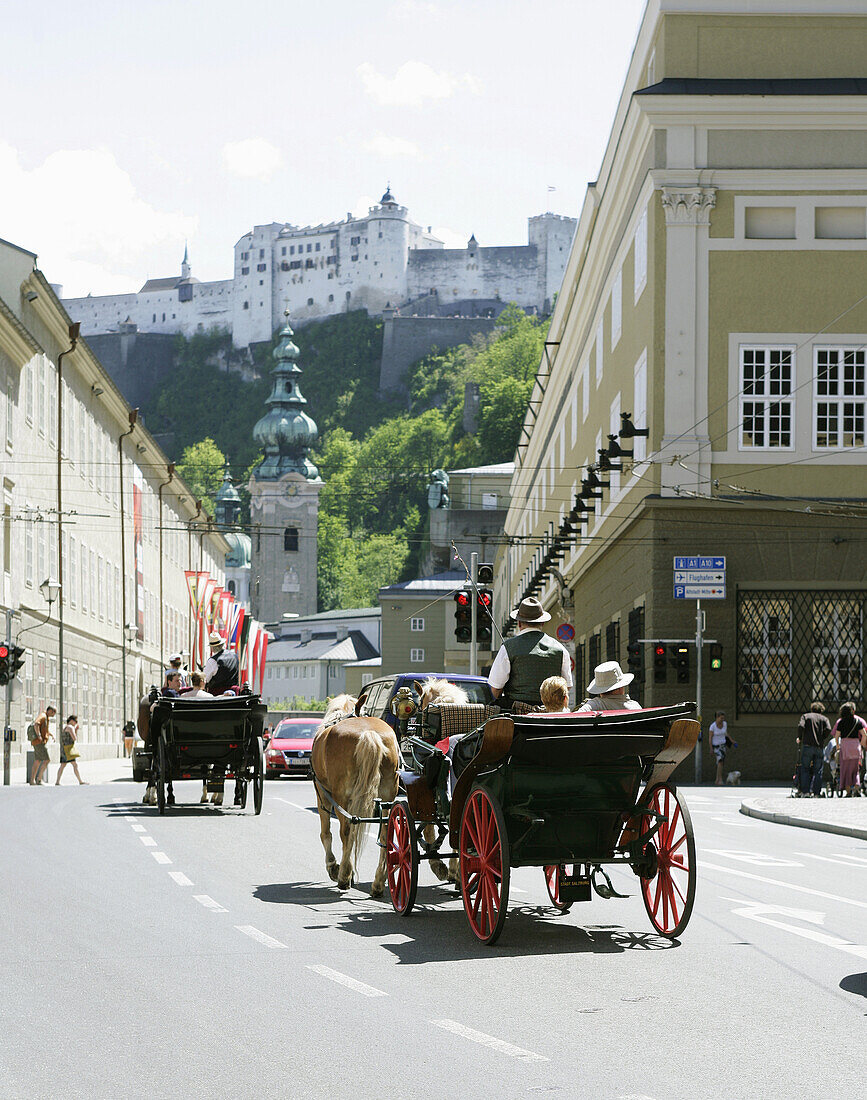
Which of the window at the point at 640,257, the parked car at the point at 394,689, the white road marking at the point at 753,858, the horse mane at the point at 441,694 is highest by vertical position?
the window at the point at 640,257

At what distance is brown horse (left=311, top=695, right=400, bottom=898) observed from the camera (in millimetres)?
11703

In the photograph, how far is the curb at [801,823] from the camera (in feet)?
61.8

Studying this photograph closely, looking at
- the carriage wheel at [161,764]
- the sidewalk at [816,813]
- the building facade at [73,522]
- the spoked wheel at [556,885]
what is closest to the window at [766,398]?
the sidewalk at [816,813]

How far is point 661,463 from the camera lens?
30.8m

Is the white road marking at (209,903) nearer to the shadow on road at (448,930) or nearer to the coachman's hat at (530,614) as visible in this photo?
the shadow on road at (448,930)

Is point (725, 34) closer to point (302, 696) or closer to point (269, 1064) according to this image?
point (269, 1064)

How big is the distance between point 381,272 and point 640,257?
493ft

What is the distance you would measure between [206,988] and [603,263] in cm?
3454

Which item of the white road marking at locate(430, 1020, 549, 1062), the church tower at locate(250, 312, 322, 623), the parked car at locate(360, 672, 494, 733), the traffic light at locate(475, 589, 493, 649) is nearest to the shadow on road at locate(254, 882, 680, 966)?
the white road marking at locate(430, 1020, 549, 1062)

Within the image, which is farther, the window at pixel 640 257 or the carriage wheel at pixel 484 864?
the window at pixel 640 257

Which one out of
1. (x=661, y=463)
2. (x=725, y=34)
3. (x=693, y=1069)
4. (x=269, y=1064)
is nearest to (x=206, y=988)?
(x=269, y=1064)

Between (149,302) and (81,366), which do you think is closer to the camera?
(81,366)

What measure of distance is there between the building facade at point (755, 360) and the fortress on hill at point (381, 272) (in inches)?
5709

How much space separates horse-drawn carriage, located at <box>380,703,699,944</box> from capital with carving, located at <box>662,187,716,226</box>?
75.6 ft
